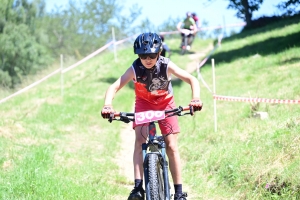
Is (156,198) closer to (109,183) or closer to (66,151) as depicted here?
(109,183)

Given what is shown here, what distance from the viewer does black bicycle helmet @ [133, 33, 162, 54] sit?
4664mm

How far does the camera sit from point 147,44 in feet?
15.3

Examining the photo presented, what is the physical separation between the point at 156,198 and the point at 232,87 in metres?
9.14

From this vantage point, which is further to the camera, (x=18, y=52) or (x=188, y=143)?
(x=18, y=52)

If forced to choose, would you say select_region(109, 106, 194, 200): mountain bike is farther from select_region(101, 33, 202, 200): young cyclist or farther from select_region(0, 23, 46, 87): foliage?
select_region(0, 23, 46, 87): foliage

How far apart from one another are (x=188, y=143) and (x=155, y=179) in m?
4.41

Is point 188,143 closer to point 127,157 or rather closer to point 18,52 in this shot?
point 127,157

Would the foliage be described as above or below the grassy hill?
above

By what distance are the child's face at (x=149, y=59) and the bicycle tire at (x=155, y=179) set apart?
0.94 metres

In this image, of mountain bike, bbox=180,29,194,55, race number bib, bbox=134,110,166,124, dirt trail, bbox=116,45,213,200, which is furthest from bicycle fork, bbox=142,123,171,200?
mountain bike, bbox=180,29,194,55

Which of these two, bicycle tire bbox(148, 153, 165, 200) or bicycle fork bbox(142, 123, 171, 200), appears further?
bicycle fork bbox(142, 123, 171, 200)

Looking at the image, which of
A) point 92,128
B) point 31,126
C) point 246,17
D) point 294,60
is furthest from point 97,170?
point 246,17

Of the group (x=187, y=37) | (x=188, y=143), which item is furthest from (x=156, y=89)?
(x=187, y=37)

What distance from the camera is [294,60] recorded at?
1364cm
